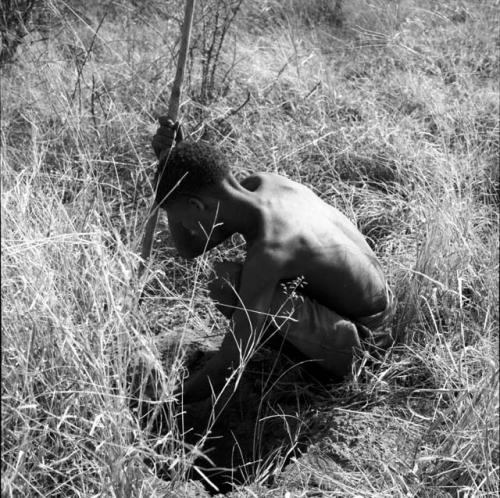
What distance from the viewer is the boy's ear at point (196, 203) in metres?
2.84

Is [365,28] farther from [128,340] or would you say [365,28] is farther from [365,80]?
[128,340]

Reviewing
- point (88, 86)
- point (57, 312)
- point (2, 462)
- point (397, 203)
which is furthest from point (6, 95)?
point (2, 462)

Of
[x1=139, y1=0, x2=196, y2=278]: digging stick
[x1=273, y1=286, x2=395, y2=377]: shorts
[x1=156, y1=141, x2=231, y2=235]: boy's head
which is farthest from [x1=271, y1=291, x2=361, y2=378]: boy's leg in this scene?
[x1=139, y1=0, x2=196, y2=278]: digging stick

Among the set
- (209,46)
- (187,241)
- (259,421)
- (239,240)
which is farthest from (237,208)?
(209,46)

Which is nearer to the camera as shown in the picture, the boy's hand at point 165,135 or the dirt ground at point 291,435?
the dirt ground at point 291,435

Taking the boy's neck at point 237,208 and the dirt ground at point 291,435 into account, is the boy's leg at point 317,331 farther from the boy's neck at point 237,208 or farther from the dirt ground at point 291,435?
the boy's neck at point 237,208

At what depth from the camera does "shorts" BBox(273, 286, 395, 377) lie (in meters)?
2.86

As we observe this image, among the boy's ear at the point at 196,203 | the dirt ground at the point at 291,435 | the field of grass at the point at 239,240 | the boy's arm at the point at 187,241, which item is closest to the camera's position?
the field of grass at the point at 239,240

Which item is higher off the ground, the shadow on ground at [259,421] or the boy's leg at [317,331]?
the boy's leg at [317,331]

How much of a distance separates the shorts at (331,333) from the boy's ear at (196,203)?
1.37 ft

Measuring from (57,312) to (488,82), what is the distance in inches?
134

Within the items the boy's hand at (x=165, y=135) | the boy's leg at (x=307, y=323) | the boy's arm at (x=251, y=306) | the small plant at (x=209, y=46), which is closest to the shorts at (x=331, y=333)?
the boy's leg at (x=307, y=323)

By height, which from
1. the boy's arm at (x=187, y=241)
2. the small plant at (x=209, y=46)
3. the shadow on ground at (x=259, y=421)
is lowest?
the shadow on ground at (x=259, y=421)

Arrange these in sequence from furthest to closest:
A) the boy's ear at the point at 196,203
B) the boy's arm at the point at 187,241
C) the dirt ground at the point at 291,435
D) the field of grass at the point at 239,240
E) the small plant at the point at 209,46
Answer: the small plant at the point at 209,46, the boy's arm at the point at 187,241, the boy's ear at the point at 196,203, the dirt ground at the point at 291,435, the field of grass at the point at 239,240
